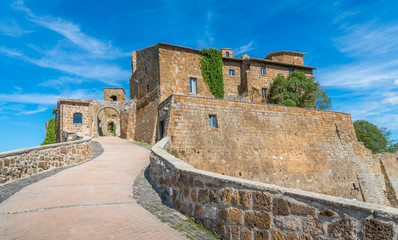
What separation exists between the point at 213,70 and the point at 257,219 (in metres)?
23.7

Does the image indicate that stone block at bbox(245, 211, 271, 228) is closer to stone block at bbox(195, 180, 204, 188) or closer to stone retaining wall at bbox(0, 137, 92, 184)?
stone block at bbox(195, 180, 204, 188)

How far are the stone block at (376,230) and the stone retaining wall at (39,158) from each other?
838 centimetres

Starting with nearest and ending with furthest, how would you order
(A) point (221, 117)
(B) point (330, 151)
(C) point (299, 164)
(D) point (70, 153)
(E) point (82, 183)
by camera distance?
(E) point (82, 183) → (D) point (70, 153) → (A) point (221, 117) → (C) point (299, 164) → (B) point (330, 151)

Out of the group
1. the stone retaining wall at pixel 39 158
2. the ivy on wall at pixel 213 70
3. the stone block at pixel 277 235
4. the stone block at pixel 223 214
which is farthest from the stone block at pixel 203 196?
the ivy on wall at pixel 213 70

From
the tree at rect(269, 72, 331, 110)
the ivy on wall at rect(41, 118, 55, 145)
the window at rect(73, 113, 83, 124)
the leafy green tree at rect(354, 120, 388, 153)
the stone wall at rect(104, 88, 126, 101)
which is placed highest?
the stone wall at rect(104, 88, 126, 101)

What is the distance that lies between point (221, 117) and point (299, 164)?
688 cm

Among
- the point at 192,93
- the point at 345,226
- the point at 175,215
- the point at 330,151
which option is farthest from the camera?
the point at 192,93

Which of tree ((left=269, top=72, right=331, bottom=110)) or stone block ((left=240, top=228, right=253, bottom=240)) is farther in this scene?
tree ((left=269, top=72, right=331, bottom=110))

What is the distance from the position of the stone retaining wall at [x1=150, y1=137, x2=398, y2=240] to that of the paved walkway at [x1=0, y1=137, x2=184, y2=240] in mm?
733

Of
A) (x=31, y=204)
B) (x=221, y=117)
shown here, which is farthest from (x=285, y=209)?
(x=221, y=117)

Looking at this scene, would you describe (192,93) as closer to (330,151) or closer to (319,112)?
(319,112)

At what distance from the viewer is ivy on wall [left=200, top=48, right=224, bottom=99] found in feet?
85.4

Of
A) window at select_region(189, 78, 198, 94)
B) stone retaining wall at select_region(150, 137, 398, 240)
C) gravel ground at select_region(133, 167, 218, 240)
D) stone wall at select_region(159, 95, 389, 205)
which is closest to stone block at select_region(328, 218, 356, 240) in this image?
stone retaining wall at select_region(150, 137, 398, 240)

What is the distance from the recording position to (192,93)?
2492 centimetres
